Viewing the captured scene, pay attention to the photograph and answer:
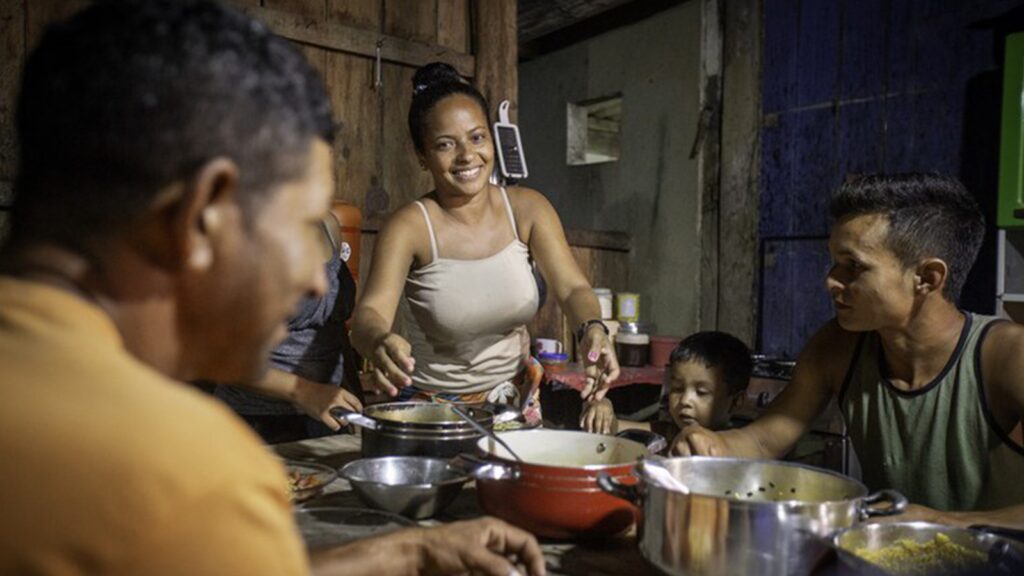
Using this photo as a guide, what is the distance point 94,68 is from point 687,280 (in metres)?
5.69

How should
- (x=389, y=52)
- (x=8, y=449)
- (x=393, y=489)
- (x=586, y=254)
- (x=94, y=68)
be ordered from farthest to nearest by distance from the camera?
(x=586, y=254) → (x=389, y=52) → (x=393, y=489) → (x=94, y=68) → (x=8, y=449)

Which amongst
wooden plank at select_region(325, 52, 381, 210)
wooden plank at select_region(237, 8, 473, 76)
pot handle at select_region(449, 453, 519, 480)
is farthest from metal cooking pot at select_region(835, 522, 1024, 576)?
wooden plank at select_region(237, 8, 473, 76)

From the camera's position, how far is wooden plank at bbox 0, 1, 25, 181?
3.41 metres

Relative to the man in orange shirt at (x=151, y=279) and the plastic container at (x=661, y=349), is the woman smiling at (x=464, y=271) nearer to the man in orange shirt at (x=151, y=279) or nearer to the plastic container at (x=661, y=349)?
the man in orange shirt at (x=151, y=279)

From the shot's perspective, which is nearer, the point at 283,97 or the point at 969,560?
the point at 283,97

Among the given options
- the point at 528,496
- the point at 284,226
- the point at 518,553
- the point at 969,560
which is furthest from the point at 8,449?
the point at 969,560

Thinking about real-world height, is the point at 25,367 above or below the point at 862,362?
above

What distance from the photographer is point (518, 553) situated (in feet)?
4.21

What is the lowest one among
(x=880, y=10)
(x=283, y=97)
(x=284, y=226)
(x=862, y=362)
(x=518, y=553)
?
(x=518, y=553)

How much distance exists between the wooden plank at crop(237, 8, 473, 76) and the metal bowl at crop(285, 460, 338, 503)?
2.83m

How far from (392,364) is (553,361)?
2903 mm

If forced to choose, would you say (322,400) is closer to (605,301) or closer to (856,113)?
(605,301)

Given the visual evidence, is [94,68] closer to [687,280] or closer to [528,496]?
[528,496]

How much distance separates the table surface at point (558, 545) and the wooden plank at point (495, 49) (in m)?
3.12
